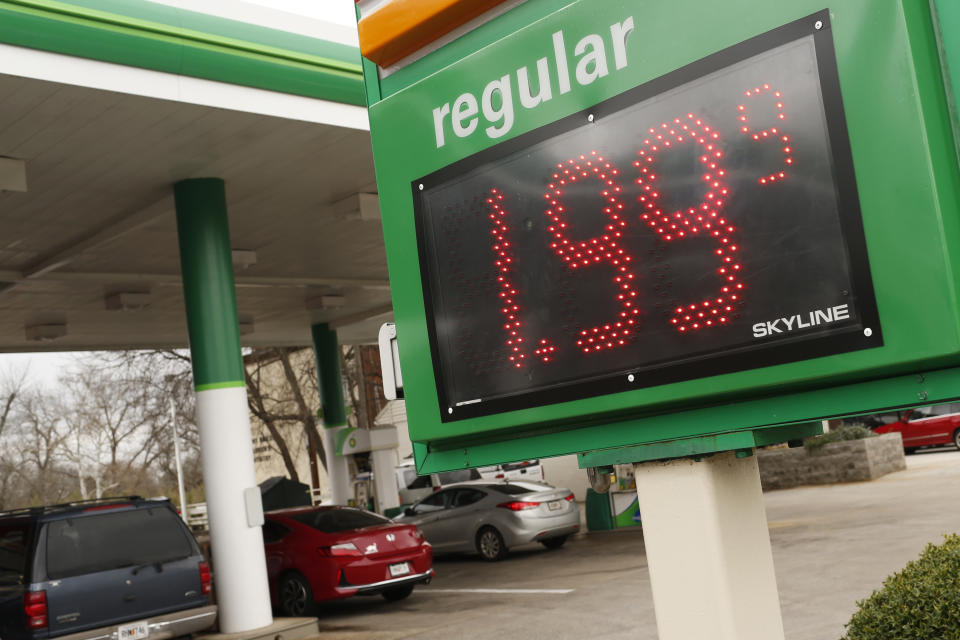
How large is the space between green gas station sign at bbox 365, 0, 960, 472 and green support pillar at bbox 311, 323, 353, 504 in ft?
70.3

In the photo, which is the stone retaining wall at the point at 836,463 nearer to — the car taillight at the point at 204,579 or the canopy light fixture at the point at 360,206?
the canopy light fixture at the point at 360,206

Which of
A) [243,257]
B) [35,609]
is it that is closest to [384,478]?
[243,257]

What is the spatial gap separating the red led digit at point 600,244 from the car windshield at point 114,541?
8.13 m

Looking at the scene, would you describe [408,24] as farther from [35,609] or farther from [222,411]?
[222,411]

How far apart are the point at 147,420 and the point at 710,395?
49772mm

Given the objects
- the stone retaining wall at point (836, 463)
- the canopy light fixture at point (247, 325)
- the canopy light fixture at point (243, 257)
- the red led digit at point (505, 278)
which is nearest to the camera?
the red led digit at point (505, 278)

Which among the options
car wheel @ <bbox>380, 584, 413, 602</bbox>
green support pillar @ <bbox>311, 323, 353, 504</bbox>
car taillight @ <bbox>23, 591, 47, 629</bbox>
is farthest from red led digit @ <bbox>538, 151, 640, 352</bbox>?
green support pillar @ <bbox>311, 323, 353, 504</bbox>

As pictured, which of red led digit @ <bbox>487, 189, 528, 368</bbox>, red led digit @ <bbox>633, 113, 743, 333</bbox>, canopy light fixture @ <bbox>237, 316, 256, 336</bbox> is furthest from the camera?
canopy light fixture @ <bbox>237, 316, 256, 336</bbox>

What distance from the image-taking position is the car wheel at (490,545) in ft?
58.7

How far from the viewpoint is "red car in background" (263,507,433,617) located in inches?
524

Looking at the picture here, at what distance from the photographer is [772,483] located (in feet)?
77.9

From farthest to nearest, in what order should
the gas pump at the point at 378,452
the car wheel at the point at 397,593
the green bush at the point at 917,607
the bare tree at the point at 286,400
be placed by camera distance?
the bare tree at the point at 286,400 → the gas pump at the point at 378,452 → the car wheel at the point at 397,593 → the green bush at the point at 917,607

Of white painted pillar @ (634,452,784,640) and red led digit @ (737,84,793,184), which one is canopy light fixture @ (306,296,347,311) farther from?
red led digit @ (737,84,793,184)

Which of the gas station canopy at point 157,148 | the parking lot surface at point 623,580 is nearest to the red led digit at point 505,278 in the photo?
the parking lot surface at point 623,580
